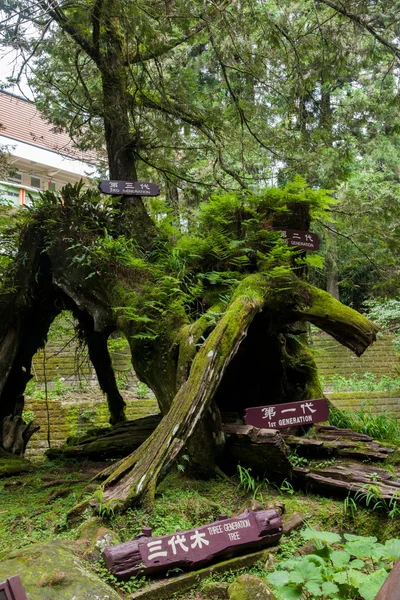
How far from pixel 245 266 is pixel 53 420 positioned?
21.6ft

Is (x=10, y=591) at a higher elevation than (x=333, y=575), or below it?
higher

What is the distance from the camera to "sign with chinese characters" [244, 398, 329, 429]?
191 inches

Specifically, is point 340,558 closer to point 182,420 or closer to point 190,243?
point 182,420

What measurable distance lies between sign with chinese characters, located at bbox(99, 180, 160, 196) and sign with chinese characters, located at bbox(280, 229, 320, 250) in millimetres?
1952

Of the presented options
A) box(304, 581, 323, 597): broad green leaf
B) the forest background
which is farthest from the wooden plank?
the forest background

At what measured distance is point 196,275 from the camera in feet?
21.1

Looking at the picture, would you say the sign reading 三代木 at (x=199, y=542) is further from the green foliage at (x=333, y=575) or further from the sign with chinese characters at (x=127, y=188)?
the sign with chinese characters at (x=127, y=188)

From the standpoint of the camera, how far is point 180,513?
427 cm

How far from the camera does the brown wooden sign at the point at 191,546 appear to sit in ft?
10.7

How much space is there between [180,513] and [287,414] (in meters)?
1.47

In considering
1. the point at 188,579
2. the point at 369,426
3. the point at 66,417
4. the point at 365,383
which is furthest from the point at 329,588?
the point at 365,383

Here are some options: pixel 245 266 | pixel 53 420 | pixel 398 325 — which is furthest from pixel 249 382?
pixel 398 325

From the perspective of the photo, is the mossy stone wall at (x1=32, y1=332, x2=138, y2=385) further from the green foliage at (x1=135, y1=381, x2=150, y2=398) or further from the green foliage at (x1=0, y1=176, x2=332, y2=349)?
the green foliage at (x1=0, y1=176, x2=332, y2=349)

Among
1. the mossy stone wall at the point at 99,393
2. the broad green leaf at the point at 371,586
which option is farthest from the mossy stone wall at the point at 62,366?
the broad green leaf at the point at 371,586
